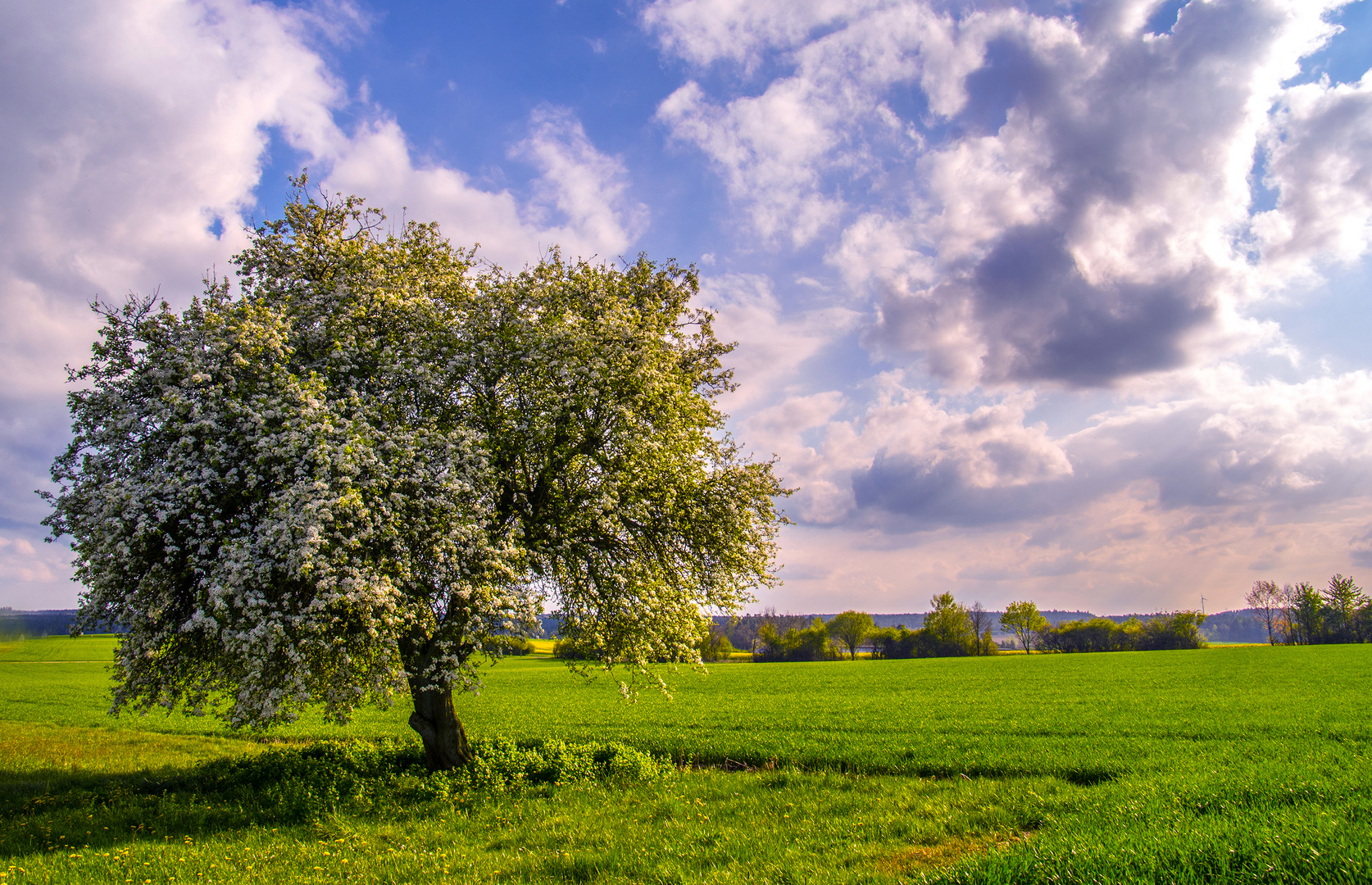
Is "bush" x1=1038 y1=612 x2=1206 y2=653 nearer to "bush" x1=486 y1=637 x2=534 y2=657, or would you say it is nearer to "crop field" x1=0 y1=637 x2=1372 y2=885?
"crop field" x1=0 y1=637 x2=1372 y2=885

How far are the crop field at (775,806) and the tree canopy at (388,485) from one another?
258 cm

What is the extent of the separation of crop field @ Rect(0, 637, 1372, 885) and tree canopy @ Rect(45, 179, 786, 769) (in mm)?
2579

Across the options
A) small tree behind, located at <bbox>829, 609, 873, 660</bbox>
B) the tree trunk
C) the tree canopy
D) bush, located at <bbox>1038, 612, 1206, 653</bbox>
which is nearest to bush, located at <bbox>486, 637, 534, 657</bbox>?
the tree canopy

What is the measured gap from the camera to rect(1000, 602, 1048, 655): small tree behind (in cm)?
13325

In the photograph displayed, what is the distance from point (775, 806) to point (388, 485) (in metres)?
10.5

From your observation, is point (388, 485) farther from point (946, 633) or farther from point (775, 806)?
point (946, 633)

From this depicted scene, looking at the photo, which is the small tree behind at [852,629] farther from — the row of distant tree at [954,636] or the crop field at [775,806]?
the crop field at [775,806]

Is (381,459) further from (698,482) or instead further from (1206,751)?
(1206,751)

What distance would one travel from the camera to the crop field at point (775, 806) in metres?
9.03

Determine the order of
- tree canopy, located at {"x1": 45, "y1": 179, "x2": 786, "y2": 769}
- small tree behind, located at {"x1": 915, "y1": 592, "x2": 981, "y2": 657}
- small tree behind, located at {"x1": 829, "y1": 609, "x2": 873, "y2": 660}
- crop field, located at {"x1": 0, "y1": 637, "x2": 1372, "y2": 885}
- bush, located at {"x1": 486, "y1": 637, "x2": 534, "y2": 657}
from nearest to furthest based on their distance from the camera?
crop field, located at {"x1": 0, "y1": 637, "x2": 1372, "y2": 885} → tree canopy, located at {"x1": 45, "y1": 179, "x2": 786, "y2": 769} → bush, located at {"x1": 486, "y1": 637, "x2": 534, "y2": 657} → small tree behind, located at {"x1": 915, "y1": 592, "x2": 981, "y2": 657} → small tree behind, located at {"x1": 829, "y1": 609, "x2": 873, "y2": 660}

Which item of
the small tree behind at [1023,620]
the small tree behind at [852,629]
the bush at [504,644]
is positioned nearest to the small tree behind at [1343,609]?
the small tree behind at [1023,620]

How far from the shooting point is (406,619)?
1478cm

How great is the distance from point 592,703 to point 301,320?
33683mm

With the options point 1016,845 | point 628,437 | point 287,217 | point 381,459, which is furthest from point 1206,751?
point 287,217
